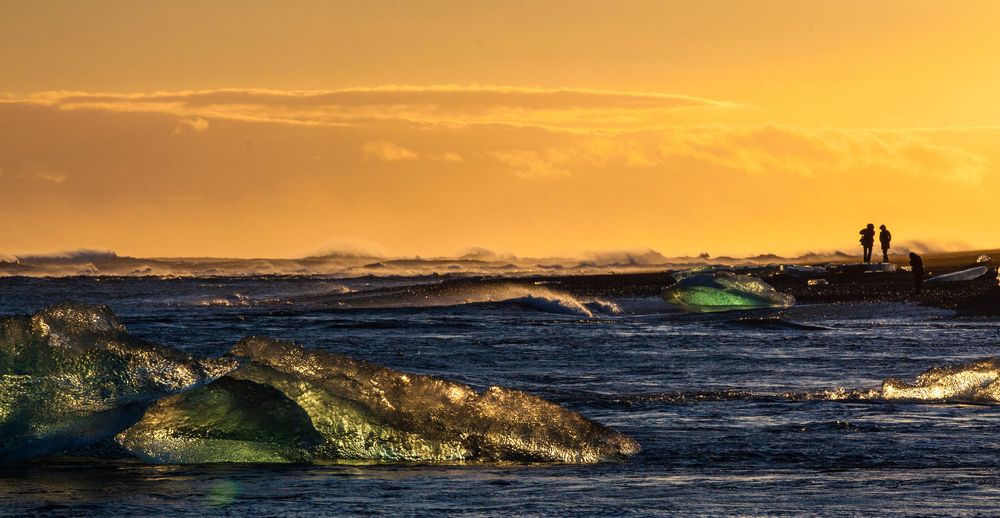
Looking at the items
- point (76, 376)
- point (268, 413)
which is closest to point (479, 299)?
point (76, 376)

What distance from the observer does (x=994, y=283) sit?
36156mm

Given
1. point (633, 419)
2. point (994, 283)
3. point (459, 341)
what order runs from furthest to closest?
point (994, 283) → point (459, 341) → point (633, 419)

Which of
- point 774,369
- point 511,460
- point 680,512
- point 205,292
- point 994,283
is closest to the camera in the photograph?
point 680,512

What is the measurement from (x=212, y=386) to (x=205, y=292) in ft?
142

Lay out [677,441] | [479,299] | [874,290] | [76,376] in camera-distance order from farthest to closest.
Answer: [479,299], [874,290], [677,441], [76,376]

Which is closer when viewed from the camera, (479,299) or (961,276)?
(479,299)

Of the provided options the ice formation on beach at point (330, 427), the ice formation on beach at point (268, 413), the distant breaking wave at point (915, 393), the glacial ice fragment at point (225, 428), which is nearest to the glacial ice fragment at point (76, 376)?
the ice formation on beach at point (268, 413)

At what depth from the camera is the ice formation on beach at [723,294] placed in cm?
3275

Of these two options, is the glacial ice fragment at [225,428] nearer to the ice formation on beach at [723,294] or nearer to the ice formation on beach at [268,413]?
the ice formation on beach at [268,413]

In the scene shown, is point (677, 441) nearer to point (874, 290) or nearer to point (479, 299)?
point (874, 290)

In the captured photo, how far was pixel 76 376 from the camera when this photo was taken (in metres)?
10.7

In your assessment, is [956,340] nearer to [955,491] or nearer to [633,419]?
[633,419]

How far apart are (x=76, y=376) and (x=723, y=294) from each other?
77.6 ft

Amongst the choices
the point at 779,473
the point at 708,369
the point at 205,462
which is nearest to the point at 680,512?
the point at 779,473
